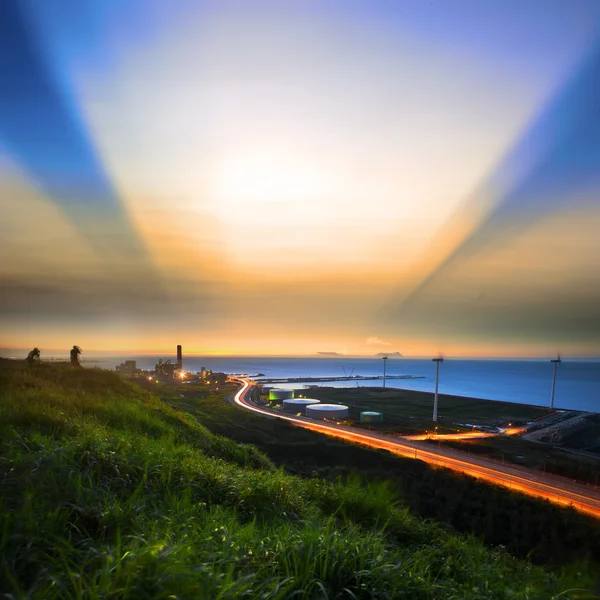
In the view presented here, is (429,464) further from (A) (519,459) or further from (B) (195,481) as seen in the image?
(B) (195,481)

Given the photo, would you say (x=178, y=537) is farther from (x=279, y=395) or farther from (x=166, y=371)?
(x=166, y=371)

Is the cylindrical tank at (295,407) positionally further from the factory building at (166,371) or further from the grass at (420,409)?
the factory building at (166,371)

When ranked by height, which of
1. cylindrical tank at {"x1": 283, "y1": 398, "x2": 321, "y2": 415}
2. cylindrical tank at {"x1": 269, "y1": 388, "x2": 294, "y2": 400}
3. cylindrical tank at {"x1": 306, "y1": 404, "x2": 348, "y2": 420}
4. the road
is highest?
the road

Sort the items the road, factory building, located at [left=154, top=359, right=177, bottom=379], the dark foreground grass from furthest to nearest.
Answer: factory building, located at [left=154, top=359, right=177, bottom=379]
the road
the dark foreground grass

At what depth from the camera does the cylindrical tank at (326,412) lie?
82938mm

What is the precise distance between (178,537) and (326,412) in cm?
8215

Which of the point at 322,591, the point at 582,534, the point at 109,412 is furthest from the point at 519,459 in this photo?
the point at 322,591

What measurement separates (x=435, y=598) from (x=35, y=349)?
28.7 meters

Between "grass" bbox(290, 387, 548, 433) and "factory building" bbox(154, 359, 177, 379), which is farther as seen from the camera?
"factory building" bbox(154, 359, 177, 379)

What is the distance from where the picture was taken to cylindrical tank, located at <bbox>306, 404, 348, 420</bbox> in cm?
8294

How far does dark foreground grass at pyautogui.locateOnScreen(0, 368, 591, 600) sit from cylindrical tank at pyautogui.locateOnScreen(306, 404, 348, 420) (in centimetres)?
7543

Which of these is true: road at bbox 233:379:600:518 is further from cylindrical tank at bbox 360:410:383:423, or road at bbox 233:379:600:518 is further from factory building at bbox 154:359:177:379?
factory building at bbox 154:359:177:379

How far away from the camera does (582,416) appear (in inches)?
4181

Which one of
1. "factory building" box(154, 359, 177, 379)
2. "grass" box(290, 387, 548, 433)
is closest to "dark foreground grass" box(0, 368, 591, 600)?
"grass" box(290, 387, 548, 433)
